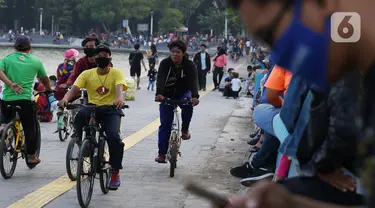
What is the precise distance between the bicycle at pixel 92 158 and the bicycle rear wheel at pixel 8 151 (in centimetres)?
121

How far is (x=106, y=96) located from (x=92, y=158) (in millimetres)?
748

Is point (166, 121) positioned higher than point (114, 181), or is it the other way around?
point (166, 121)

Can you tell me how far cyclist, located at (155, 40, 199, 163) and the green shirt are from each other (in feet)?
5.31

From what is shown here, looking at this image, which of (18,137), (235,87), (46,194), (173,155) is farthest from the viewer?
(235,87)

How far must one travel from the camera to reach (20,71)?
28.0 ft

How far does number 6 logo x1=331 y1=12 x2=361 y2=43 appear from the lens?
1.43 m

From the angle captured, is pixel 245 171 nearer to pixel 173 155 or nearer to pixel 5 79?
pixel 173 155

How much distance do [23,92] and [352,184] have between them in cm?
693

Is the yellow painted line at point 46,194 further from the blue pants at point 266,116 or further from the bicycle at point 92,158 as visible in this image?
the blue pants at point 266,116

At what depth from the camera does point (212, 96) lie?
2270 centimetres

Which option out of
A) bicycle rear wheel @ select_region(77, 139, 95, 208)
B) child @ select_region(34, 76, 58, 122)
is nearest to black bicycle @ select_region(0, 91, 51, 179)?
bicycle rear wheel @ select_region(77, 139, 95, 208)

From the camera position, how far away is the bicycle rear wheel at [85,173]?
709 centimetres

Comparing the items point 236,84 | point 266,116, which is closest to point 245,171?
point 266,116

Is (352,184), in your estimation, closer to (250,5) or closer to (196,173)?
(250,5)
